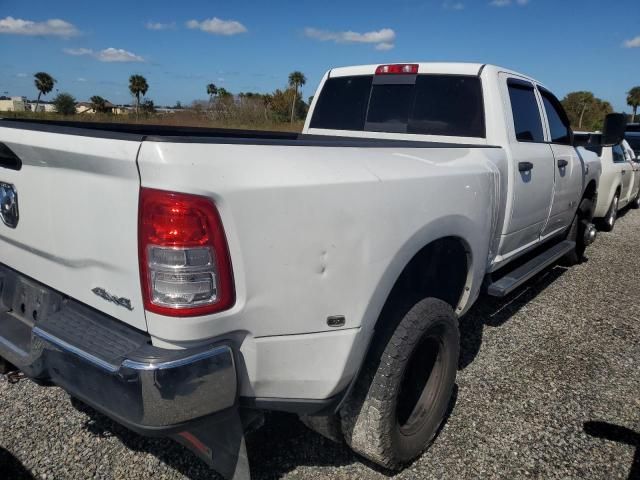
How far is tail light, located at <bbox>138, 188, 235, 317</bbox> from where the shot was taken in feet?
4.56

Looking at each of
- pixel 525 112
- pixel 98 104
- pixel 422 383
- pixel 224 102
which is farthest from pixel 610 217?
pixel 98 104

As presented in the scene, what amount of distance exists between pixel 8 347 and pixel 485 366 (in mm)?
2723

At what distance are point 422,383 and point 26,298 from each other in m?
1.81

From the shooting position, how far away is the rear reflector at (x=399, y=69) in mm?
3697

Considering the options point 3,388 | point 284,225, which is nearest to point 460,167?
point 284,225

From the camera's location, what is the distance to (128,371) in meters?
1.42

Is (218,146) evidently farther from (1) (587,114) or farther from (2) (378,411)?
(1) (587,114)

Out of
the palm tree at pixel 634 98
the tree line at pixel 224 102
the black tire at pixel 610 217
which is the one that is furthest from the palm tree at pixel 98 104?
the palm tree at pixel 634 98

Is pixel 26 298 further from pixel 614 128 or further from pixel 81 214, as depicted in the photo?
pixel 614 128

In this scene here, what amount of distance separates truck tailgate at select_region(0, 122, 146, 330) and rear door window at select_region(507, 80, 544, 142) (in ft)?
9.03

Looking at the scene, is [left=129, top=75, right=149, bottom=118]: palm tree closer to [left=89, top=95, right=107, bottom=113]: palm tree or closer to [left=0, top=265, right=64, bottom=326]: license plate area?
[left=89, top=95, right=107, bottom=113]: palm tree

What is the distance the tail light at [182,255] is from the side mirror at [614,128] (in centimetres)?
430

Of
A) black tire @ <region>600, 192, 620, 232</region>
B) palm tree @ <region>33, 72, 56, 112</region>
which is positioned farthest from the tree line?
black tire @ <region>600, 192, 620, 232</region>

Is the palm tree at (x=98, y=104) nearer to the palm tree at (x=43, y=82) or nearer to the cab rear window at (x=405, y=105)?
the palm tree at (x=43, y=82)
